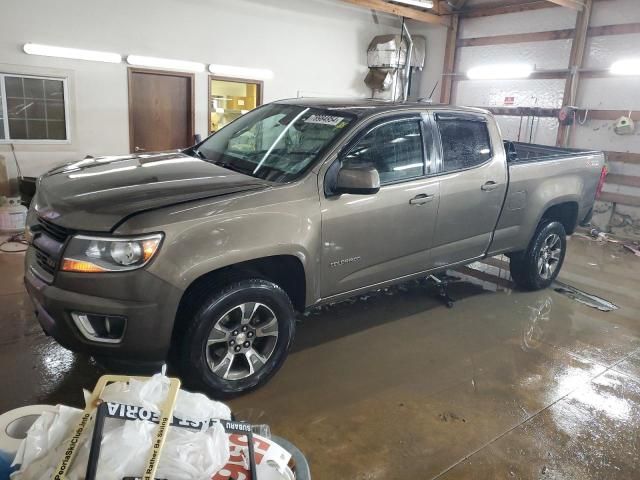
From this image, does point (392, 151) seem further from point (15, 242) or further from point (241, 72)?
point (241, 72)

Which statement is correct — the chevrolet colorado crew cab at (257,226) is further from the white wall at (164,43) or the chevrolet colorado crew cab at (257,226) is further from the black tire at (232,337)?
the white wall at (164,43)

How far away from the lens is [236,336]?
2.73 meters

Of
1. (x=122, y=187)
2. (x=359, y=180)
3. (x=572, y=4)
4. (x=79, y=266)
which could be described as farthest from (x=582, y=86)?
(x=79, y=266)

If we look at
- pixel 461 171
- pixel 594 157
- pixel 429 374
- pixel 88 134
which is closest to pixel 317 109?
pixel 461 171

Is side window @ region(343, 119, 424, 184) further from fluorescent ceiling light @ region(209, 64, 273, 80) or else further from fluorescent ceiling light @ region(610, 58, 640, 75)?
fluorescent ceiling light @ region(610, 58, 640, 75)

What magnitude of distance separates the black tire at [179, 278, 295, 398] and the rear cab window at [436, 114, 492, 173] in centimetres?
164

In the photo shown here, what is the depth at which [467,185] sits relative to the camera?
12.2ft

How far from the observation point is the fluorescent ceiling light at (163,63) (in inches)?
292

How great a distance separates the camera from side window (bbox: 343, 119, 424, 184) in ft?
10.4

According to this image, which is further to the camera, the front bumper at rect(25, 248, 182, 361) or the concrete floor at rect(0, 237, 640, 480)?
the concrete floor at rect(0, 237, 640, 480)

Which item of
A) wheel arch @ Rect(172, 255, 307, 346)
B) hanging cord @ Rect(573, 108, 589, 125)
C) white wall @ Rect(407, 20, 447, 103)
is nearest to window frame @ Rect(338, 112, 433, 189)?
wheel arch @ Rect(172, 255, 307, 346)

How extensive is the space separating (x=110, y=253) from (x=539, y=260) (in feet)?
12.7

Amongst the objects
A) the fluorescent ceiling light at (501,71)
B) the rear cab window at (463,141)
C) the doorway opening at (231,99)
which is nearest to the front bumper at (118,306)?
the rear cab window at (463,141)

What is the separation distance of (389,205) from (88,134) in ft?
19.0
